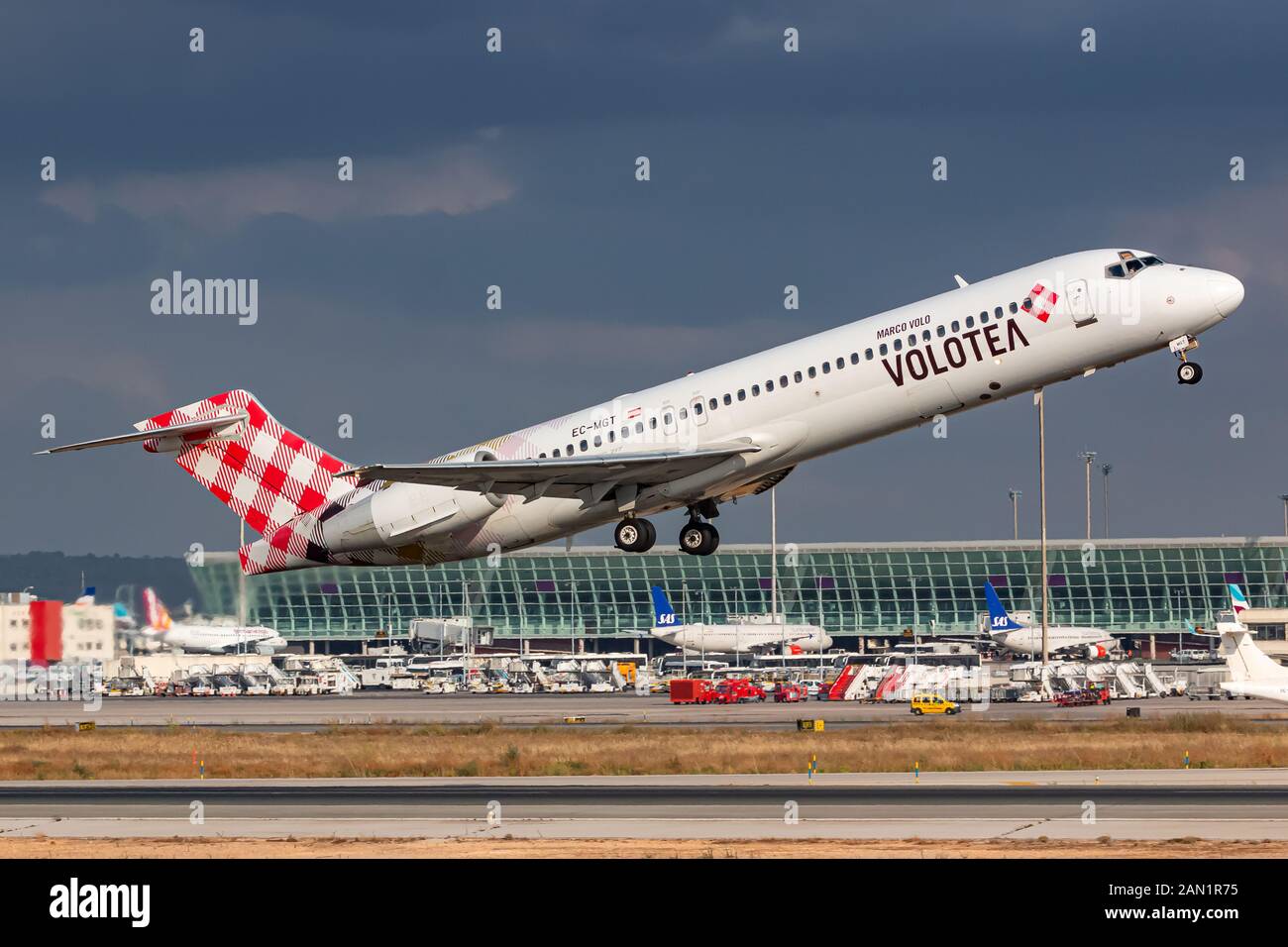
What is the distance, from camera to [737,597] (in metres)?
163

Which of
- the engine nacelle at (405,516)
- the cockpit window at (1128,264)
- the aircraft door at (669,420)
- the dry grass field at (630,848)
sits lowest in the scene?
the dry grass field at (630,848)

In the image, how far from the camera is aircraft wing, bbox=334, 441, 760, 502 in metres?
42.3

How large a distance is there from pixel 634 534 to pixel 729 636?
95.6 meters

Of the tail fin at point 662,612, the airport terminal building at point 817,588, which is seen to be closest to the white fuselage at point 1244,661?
the tail fin at point 662,612

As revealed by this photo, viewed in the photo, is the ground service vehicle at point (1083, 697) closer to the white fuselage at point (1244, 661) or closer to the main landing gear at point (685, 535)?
the white fuselage at point (1244, 661)

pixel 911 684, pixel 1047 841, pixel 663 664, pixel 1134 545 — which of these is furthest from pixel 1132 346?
pixel 1134 545

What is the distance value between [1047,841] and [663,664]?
Answer: 96.5 m

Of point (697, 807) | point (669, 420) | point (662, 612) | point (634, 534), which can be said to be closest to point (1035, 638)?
point (662, 612)

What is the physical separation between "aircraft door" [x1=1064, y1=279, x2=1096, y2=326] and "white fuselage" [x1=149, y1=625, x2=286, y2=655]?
35.1 m

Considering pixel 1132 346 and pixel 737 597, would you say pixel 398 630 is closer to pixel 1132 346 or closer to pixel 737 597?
pixel 737 597

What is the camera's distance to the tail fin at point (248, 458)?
Result: 1973 inches

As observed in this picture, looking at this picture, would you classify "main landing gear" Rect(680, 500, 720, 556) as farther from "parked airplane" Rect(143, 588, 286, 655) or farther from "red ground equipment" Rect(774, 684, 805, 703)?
"red ground equipment" Rect(774, 684, 805, 703)

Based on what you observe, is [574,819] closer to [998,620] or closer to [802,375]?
[802,375]
